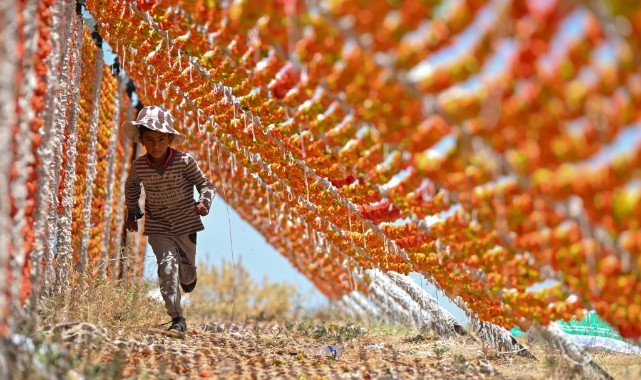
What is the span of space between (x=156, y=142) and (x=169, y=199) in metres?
0.40

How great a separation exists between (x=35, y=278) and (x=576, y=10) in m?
2.27

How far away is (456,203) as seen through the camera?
3.23 m

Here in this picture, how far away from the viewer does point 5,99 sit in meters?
2.10

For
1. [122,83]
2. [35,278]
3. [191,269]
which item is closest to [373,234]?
[191,269]

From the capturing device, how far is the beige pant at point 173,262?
4.23 metres

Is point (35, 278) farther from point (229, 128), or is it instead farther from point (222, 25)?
point (229, 128)

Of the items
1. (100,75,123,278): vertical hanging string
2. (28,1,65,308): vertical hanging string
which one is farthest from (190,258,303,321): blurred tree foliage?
(28,1,65,308): vertical hanging string

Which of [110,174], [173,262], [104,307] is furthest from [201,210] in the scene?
[110,174]

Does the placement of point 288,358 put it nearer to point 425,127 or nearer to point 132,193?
point 132,193

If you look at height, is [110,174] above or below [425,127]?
above

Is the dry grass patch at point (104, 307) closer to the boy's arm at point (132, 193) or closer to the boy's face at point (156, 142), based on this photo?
the boy's arm at point (132, 193)

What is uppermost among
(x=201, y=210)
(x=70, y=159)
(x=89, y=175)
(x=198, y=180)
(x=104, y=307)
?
(x=89, y=175)

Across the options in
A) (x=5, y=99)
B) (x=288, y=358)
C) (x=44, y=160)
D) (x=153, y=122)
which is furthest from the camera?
(x=153, y=122)

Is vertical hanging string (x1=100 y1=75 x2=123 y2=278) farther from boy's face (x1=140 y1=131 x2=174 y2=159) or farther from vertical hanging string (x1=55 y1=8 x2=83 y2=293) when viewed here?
boy's face (x1=140 y1=131 x2=174 y2=159)
